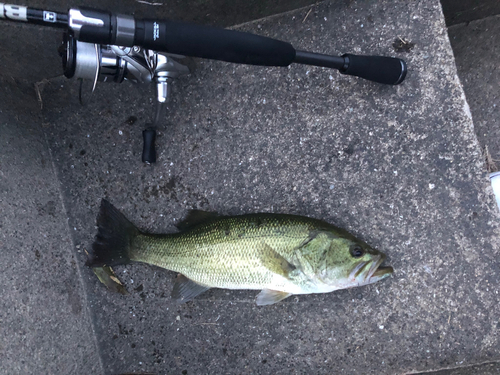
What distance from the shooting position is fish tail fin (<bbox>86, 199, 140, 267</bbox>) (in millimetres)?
2812

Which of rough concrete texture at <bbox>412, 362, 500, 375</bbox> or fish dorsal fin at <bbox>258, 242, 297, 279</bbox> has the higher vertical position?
fish dorsal fin at <bbox>258, 242, 297, 279</bbox>

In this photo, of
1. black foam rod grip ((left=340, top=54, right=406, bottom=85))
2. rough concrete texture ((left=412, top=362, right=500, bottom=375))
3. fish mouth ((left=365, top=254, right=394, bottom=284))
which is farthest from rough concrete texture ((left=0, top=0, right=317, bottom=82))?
rough concrete texture ((left=412, top=362, right=500, bottom=375))

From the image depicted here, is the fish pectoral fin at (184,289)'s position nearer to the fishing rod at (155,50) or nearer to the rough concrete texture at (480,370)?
the fishing rod at (155,50)

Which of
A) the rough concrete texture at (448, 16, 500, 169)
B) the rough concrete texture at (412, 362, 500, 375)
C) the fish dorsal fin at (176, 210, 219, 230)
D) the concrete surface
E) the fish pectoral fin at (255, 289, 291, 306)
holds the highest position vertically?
the concrete surface

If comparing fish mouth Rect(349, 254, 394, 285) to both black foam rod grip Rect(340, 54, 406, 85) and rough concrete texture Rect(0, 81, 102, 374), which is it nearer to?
black foam rod grip Rect(340, 54, 406, 85)

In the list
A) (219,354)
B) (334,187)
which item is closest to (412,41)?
(334,187)

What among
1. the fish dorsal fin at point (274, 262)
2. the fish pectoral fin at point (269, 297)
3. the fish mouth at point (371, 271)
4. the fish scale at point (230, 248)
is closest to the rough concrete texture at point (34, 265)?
the fish scale at point (230, 248)

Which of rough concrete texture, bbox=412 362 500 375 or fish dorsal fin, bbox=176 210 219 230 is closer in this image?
fish dorsal fin, bbox=176 210 219 230

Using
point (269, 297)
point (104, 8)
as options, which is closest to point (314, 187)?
point (269, 297)

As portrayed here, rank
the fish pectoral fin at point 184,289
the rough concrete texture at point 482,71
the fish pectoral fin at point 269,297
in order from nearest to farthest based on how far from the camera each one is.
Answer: the fish pectoral fin at point 269,297
the fish pectoral fin at point 184,289
the rough concrete texture at point 482,71

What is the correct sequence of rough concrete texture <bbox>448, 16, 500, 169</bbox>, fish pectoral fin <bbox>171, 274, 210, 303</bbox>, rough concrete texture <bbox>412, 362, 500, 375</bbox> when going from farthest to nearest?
rough concrete texture <bbox>448, 16, 500, 169</bbox> < rough concrete texture <bbox>412, 362, 500, 375</bbox> < fish pectoral fin <bbox>171, 274, 210, 303</bbox>

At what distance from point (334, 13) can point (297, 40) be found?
35 cm

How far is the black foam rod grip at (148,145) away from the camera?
Answer: 2.93m

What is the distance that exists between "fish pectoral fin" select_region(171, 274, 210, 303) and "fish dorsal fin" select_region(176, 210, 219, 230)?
16.0 inches
